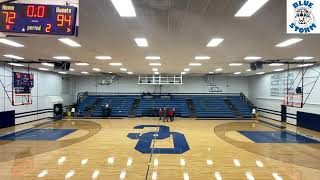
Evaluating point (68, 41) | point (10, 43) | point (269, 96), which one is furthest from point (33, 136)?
point (269, 96)

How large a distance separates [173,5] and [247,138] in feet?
30.2

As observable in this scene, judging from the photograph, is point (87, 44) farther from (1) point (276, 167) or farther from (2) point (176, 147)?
(1) point (276, 167)

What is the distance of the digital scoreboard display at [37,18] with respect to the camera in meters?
3.51

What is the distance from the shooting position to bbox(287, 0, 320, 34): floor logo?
3629 mm

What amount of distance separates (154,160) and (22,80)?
1062 centimetres

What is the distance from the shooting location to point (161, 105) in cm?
2328

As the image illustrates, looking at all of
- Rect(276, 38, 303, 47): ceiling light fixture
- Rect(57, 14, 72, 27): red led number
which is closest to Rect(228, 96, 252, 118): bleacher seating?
Rect(276, 38, 303, 47): ceiling light fixture

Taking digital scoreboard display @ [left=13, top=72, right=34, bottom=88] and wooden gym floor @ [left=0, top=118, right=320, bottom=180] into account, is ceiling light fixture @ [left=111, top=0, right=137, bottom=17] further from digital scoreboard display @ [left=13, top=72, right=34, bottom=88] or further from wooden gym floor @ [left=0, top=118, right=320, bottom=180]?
digital scoreboard display @ [left=13, top=72, right=34, bottom=88]

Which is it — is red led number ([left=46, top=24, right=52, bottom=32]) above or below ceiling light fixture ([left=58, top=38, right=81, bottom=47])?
below

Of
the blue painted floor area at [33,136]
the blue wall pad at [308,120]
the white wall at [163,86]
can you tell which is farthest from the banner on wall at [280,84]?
the blue painted floor area at [33,136]

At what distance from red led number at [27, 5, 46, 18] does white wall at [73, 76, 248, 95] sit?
21.3 metres

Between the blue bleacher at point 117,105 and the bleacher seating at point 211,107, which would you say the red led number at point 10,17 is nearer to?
the blue bleacher at point 117,105

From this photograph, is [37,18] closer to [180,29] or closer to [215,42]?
[180,29]

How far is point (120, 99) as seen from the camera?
2445cm
